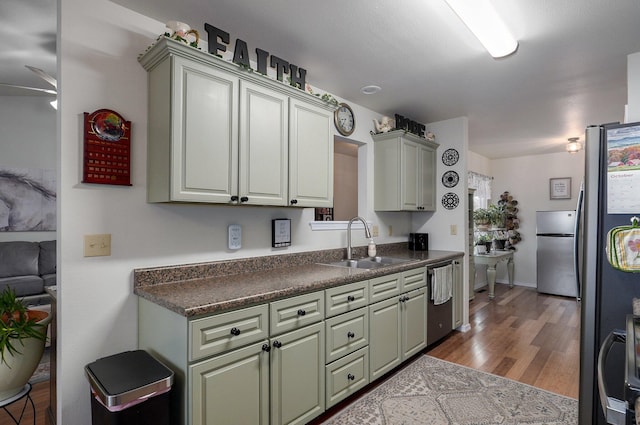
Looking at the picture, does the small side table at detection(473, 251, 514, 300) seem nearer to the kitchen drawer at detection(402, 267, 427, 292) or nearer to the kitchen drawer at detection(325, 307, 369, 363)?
the kitchen drawer at detection(402, 267, 427, 292)

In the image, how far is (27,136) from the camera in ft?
13.1

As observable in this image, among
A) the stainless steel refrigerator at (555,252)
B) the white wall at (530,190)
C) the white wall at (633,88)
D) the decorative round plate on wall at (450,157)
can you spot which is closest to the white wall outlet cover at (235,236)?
the decorative round plate on wall at (450,157)

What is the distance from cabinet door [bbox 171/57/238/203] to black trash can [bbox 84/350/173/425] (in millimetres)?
813

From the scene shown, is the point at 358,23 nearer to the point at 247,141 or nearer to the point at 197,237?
the point at 247,141

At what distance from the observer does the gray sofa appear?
3.52 m

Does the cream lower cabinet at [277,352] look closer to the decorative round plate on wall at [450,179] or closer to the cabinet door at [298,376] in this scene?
the cabinet door at [298,376]

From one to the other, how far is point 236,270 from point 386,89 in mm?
2066

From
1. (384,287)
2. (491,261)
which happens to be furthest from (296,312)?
(491,261)

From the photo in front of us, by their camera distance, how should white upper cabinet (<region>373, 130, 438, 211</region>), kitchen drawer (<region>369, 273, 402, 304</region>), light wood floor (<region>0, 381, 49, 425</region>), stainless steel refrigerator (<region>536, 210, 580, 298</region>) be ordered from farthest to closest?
1. stainless steel refrigerator (<region>536, 210, 580, 298</region>)
2. white upper cabinet (<region>373, 130, 438, 211</region>)
3. kitchen drawer (<region>369, 273, 402, 304</region>)
4. light wood floor (<region>0, 381, 49, 425</region>)

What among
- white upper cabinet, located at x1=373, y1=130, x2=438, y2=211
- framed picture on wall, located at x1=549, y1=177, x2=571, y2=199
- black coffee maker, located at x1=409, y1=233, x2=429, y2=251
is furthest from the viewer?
Answer: framed picture on wall, located at x1=549, y1=177, x2=571, y2=199

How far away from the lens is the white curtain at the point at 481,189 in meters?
5.93

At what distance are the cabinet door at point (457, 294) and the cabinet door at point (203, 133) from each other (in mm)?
2696

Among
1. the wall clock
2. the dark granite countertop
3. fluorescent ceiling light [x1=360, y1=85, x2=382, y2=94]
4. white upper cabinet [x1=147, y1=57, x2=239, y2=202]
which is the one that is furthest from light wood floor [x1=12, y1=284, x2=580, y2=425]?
fluorescent ceiling light [x1=360, y1=85, x2=382, y2=94]

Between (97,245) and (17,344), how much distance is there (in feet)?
1.83
